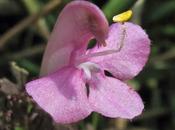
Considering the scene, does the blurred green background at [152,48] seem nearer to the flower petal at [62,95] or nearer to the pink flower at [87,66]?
the pink flower at [87,66]

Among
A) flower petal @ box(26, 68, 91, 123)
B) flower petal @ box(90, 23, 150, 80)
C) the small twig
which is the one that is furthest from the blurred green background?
flower petal @ box(26, 68, 91, 123)

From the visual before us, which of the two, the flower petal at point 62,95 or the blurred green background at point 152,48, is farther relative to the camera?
the blurred green background at point 152,48

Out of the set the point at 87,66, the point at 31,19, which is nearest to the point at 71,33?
the point at 87,66

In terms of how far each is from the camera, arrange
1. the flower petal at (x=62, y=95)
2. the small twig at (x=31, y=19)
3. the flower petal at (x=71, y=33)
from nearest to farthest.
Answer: the flower petal at (x=62, y=95) → the flower petal at (x=71, y=33) → the small twig at (x=31, y=19)

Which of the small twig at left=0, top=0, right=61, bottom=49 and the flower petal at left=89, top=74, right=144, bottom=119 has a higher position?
the flower petal at left=89, top=74, right=144, bottom=119

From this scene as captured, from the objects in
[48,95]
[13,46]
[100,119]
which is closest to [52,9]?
[13,46]

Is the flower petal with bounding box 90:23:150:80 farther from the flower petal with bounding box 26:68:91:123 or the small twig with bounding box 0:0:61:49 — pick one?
the small twig with bounding box 0:0:61:49

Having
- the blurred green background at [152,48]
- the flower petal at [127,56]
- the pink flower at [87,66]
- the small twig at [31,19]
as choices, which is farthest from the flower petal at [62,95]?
the small twig at [31,19]

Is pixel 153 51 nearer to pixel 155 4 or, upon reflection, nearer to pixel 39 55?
pixel 155 4
